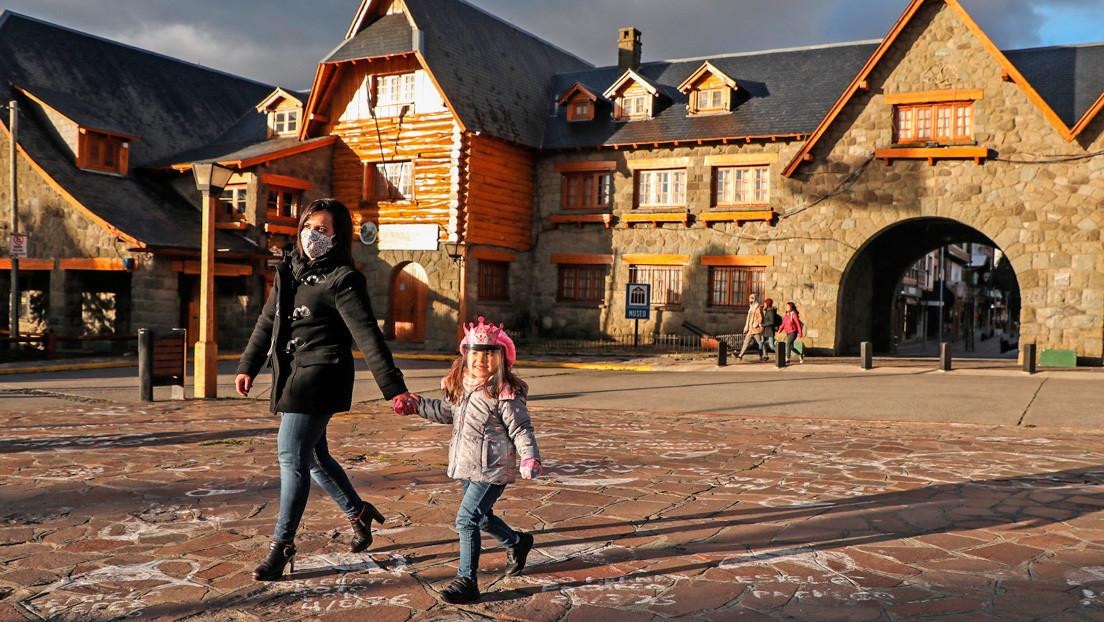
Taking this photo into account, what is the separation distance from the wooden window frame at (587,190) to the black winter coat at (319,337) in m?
22.9

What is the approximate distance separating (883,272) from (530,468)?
26416mm

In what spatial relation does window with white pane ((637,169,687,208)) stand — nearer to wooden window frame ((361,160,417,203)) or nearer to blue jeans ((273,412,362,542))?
wooden window frame ((361,160,417,203))

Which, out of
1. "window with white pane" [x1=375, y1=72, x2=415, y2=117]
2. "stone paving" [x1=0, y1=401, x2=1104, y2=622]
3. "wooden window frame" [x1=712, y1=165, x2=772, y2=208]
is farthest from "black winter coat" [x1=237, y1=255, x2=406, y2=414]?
"window with white pane" [x1=375, y1=72, x2=415, y2=117]

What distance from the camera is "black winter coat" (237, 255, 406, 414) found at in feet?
15.0

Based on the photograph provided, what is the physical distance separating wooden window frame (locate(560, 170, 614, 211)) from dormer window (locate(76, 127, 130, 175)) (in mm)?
13173

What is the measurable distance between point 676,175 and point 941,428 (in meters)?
16.5

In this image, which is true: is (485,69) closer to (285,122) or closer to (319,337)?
(285,122)

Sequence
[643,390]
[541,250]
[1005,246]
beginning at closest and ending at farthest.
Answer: [643,390] < [1005,246] < [541,250]

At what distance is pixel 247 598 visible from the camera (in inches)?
170

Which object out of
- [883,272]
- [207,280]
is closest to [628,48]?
[883,272]

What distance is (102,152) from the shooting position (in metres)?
26.4

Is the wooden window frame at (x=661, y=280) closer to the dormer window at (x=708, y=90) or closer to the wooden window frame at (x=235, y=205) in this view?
the dormer window at (x=708, y=90)

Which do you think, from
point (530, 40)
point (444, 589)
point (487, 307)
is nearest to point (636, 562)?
point (444, 589)

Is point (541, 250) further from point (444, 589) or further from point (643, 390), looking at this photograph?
point (444, 589)
